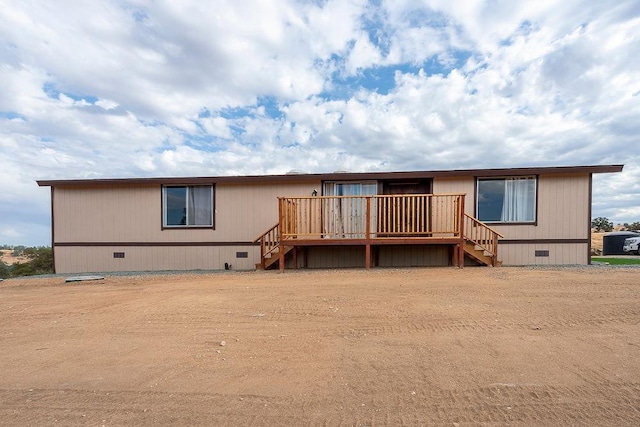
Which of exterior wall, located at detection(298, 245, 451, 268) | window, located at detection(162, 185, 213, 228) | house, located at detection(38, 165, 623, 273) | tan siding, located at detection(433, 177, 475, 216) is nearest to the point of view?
house, located at detection(38, 165, 623, 273)

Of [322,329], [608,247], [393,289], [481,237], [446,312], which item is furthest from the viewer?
[608,247]

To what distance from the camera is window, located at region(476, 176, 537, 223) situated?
10867mm

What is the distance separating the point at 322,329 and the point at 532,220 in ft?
29.6

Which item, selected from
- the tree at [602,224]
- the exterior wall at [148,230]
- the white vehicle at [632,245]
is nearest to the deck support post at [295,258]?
the exterior wall at [148,230]

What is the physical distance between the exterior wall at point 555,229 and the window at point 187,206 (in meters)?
8.90

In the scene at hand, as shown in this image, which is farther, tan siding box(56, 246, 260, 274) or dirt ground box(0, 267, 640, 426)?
tan siding box(56, 246, 260, 274)

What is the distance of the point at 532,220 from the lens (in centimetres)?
1087

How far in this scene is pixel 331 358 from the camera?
3.63 meters

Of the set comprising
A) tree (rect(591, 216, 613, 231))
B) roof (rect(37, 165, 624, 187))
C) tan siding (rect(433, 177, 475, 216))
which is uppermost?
roof (rect(37, 165, 624, 187))

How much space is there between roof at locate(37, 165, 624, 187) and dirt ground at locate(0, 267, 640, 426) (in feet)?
15.9

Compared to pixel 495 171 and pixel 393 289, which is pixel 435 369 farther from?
pixel 495 171

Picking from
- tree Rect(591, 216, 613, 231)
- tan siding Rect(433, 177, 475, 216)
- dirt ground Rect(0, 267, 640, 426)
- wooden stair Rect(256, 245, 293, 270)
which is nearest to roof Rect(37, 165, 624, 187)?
tan siding Rect(433, 177, 475, 216)

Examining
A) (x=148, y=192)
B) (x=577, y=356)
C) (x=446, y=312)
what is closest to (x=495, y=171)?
(x=446, y=312)

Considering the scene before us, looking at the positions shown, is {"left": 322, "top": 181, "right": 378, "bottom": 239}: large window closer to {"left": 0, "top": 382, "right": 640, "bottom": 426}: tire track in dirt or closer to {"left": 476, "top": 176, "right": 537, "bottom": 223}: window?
{"left": 476, "top": 176, "right": 537, "bottom": 223}: window
